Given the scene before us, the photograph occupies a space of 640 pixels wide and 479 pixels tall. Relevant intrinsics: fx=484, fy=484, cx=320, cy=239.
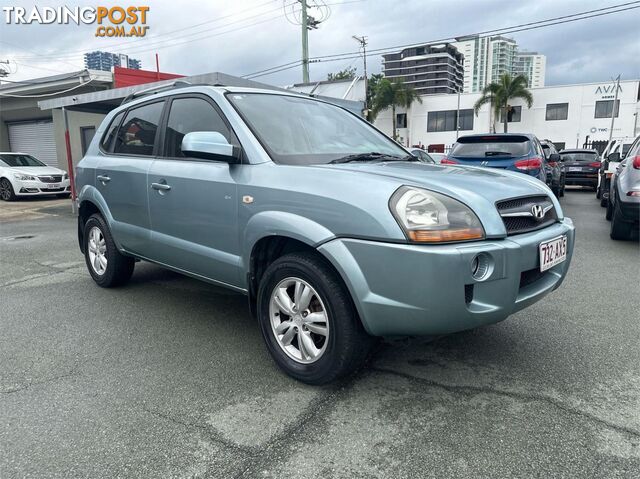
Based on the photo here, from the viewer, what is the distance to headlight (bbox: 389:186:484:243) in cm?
225

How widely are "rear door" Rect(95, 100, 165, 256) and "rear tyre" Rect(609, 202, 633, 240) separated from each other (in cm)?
586

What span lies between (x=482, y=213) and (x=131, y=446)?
6.42ft

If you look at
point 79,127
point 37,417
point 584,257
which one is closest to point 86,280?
point 37,417

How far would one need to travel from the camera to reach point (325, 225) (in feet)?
8.11

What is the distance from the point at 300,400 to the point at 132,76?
15734 mm

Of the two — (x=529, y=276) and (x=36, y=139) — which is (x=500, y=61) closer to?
(x=36, y=139)

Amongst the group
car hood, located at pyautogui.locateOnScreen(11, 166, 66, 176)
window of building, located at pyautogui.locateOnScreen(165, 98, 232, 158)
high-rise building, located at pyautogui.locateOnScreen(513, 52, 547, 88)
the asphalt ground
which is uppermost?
high-rise building, located at pyautogui.locateOnScreen(513, 52, 547, 88)

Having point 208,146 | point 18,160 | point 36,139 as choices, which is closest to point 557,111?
point 36,139

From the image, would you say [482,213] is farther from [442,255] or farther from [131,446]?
[131,446]

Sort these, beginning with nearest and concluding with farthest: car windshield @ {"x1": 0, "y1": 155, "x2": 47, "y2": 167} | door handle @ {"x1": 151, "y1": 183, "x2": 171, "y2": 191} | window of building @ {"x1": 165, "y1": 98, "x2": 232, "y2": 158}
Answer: window of building @ {"x1": 165, "y1": 98, "x2": 232, "y2": 158} → door handle @ {"x1": 151, "y1": 183, "x2": 171, "y2": 191} → car windshield @ {"x1": 0, "y1": 155, "x2": 47, "y2": 167}

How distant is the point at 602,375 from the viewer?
2795 millimetres

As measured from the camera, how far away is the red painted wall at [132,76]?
15342 millimetres

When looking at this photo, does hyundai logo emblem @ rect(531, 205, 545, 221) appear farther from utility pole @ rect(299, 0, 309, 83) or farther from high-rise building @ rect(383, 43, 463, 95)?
high-rise building @ rect(383, 43, 463, 95)

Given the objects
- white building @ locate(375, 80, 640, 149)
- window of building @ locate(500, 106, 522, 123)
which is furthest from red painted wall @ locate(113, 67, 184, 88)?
window of building @ locate(500, 106, 522, 123)
